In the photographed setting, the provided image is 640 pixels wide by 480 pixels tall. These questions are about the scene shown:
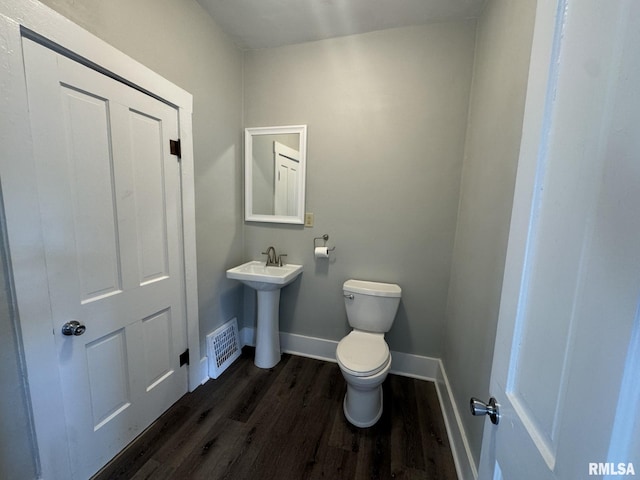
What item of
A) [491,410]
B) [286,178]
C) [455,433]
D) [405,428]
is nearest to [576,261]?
[491,410]

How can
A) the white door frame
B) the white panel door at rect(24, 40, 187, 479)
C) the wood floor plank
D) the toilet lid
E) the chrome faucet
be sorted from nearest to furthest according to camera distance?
1. the white door frame
2. the white panel door at rect(24, 40, 187, 479)
3. the wood floor plank
4. the toilet lid
5. the chrome faucet

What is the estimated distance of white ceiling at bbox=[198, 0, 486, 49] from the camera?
1.54 m

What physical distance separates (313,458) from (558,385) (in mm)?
1365

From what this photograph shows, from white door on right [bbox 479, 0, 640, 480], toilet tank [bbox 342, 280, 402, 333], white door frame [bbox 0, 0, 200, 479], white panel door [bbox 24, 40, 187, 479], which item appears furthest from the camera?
toilet tank [bbox 342, 280, 402, 333]

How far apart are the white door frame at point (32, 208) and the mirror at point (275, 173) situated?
1.02 m

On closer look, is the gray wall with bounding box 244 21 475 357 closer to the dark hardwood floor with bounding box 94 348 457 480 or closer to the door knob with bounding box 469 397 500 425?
the dark hardwood floor with bounding box 94 348 457 480

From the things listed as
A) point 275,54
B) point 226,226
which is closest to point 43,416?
point 226,226

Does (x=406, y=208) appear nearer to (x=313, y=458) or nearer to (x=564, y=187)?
(x=564, y=187)

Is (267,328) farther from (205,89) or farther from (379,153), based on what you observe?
(205,89)

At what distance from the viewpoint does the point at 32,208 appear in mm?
920

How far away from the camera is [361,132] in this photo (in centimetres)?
189

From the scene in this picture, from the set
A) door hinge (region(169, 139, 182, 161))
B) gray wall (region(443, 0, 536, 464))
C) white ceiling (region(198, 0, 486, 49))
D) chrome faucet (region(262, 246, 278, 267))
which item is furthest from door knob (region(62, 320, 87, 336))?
white ceiling (region(198, 0, 486, 49))

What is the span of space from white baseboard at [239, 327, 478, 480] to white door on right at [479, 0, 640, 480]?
0.88m

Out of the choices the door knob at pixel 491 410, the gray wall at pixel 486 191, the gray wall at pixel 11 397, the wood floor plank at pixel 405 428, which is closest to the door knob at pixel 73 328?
the gray wall at pixel 11 397
